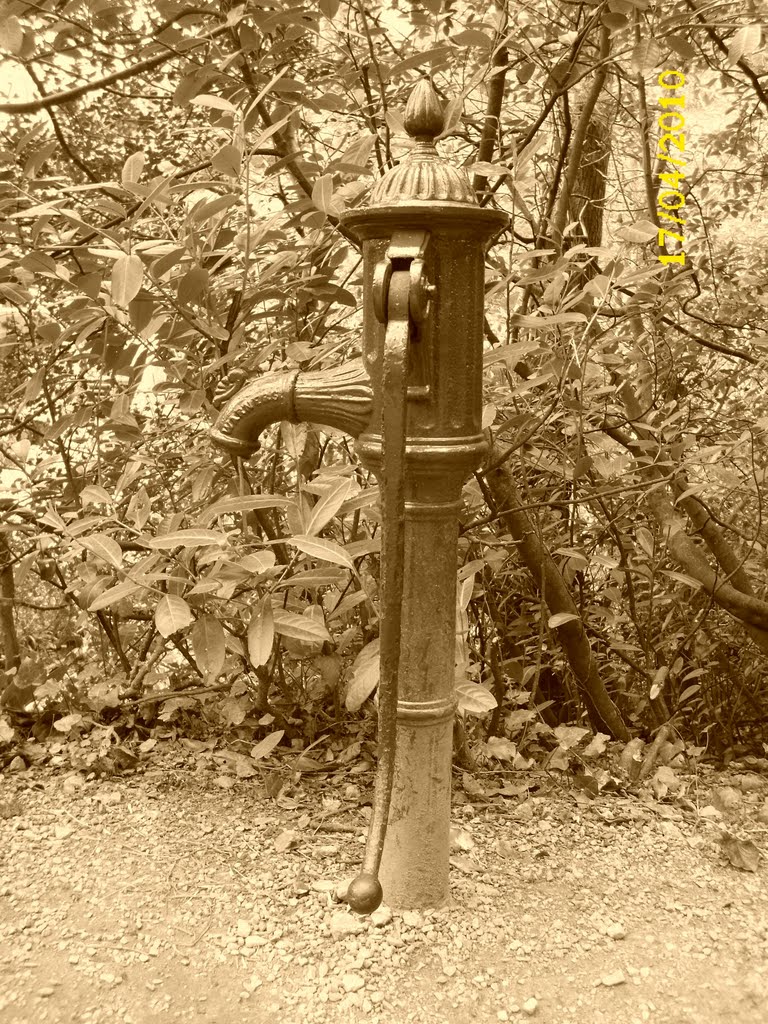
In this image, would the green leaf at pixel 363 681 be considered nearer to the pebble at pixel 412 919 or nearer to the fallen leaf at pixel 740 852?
the pebble at pixel 412 919

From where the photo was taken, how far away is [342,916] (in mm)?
1672

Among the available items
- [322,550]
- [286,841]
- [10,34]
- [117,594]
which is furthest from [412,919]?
[10,34]

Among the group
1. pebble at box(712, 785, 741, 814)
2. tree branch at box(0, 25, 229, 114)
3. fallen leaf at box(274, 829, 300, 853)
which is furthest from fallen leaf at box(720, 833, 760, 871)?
tree branch at box(0, 25, 229, 114)

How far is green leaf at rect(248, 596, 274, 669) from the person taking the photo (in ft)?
5.43

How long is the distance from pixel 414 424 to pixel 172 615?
0.54m

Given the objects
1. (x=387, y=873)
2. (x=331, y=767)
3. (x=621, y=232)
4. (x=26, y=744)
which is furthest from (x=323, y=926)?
(x=621, y=232)

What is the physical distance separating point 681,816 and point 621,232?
123 cm

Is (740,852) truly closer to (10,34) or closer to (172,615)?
(172,615)

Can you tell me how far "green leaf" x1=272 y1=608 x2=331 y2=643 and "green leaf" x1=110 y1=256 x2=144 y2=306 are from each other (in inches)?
24.2

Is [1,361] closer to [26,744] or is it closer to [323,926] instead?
[26,744]

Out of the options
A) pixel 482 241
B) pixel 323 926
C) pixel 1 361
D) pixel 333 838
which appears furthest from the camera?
pixel 1 361

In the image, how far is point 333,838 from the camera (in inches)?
75.6
